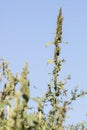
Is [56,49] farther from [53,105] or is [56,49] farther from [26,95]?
[26,95]

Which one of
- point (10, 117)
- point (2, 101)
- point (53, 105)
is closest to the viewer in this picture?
point (10, 117)

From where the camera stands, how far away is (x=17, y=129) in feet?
5.98

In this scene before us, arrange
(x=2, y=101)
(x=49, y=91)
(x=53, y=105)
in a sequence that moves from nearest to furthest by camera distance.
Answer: (x=2, y=101) → (x=53, y=105) → (x=49, y=91)

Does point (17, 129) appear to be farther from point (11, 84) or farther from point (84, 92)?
point (84, 92)

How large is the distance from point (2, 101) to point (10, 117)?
2.50 feet

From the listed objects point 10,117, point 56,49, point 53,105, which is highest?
point 56,49

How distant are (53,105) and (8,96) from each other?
21.0 feet

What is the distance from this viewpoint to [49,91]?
379 inches

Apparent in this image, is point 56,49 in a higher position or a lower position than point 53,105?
higher

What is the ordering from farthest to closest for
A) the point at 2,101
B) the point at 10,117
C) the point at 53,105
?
the point at 53,105, the point at 2,101, the point at 10,117

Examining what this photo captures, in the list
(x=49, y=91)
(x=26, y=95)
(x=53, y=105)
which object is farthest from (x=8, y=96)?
(x=49, y=91)

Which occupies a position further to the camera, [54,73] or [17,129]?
[54,73]

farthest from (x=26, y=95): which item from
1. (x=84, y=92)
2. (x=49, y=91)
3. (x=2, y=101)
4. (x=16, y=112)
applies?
(x=84, y=92)

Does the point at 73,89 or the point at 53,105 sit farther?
the point at 73,89
